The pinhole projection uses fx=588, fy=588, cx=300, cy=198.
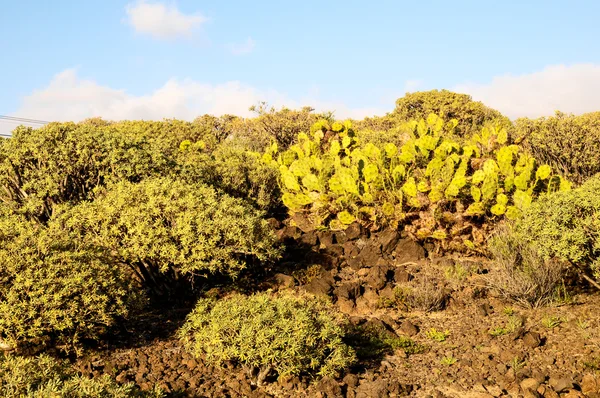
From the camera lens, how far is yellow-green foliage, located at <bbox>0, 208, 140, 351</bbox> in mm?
7180

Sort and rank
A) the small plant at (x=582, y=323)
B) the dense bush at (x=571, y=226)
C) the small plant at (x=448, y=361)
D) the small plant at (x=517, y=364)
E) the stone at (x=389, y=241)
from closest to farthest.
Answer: the small plant at (x=517, y=364) < the small plant at (x=448, y=361) < the small plant at (x=582, y=323) < the dense bush at (x=571, y=226) < the stone at (x=389, y=241)

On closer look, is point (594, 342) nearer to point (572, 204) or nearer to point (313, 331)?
point (572, 204)

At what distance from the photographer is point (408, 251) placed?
12188 mm

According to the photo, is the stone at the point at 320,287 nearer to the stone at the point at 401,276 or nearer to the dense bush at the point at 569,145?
the stone at the point at 401,276

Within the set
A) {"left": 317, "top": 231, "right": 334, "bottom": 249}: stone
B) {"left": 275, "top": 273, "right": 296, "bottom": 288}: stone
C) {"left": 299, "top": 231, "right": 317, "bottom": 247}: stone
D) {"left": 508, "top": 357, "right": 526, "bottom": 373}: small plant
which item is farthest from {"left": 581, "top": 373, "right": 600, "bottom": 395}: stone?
{"left": 299, "top": 231, "right": 317, "bottom": 247}: stone

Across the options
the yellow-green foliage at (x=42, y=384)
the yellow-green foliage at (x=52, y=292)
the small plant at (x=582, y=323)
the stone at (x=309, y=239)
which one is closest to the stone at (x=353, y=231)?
the stone at (x=309, y=239)

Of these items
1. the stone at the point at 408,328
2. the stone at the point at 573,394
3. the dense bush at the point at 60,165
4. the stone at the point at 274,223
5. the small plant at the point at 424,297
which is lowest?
the stone at the point at 573,394

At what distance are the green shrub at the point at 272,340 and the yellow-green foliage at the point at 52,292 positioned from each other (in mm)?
1184

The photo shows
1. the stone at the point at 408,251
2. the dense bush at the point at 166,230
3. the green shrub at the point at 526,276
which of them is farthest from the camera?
the stone at the point at 408,251

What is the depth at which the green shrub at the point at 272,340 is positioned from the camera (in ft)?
22.5

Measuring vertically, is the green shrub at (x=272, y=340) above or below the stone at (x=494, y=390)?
above

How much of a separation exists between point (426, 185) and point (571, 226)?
3.93 meters

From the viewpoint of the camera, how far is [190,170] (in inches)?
520

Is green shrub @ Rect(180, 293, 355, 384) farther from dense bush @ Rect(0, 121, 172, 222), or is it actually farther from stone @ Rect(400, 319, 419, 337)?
dense bush @ Rect(0, 121, 172, 222)
